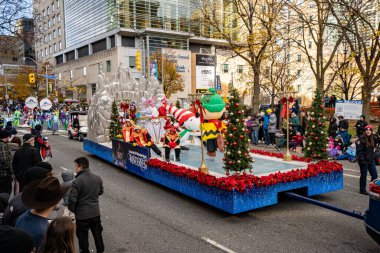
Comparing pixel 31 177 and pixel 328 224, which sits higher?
pixel 31 177

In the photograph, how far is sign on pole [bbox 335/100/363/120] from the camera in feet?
58.0

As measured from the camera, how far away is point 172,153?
10.7 metres

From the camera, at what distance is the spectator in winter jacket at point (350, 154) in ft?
45.6

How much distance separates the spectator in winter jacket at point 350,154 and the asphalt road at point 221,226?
4.55m

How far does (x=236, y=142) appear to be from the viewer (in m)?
7.89

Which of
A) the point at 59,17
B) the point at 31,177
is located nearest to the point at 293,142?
the point at 31,177

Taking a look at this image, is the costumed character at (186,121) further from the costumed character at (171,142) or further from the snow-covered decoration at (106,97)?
the snow-covered decoration at (106,97)

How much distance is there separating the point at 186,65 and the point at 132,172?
38.8 m

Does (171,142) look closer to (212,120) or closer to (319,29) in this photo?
(212,120)

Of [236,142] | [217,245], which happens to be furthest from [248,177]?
[217,245]

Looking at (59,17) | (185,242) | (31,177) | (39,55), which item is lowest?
(185,242)

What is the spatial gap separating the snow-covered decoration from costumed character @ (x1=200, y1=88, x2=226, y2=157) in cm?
635

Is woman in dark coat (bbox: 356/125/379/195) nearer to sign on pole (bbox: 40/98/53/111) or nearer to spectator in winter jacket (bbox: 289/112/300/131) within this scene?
spectator in winter jacket (bbox: 289/112/300/131)

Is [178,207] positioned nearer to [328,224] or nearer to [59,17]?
[328,224]
